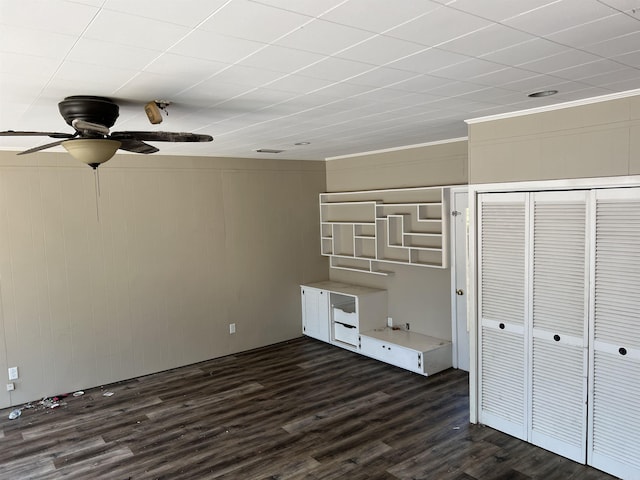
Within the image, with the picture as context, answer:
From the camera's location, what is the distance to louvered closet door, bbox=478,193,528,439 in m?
3.82

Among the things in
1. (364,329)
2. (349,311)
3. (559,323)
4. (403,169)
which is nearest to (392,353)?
(364,329)

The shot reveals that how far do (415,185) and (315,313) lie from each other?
236 cm

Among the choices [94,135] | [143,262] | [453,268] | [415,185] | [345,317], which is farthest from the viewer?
[345,317]

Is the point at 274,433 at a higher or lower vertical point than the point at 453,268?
lower

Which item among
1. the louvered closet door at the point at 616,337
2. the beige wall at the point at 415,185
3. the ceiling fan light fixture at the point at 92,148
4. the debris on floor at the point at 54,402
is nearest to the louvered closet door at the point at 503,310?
the louvered closet door at the point at 616,337

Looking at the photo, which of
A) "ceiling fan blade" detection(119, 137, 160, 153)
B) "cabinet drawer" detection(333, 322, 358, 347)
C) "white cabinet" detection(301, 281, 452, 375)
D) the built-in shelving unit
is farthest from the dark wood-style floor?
"ceiling fan blade" detection(119, 137, 160, 153)

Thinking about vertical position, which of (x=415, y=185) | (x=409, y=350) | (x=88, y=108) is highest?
(x=88, y=108)

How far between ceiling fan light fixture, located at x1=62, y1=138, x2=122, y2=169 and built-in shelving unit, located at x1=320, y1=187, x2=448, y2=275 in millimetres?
3662

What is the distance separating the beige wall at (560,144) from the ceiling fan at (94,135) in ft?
7.85

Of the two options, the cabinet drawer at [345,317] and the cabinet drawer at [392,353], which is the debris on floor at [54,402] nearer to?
the cabinet drawer at [345,317]

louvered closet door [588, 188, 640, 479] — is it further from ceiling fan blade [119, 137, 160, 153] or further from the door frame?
ceiling fan blade [119, 137, 160, 153]

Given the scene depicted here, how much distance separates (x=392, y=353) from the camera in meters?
5.65

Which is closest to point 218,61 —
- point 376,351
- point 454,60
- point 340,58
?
point 340,58

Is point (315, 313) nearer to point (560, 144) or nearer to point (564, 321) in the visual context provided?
point (564, 321)
